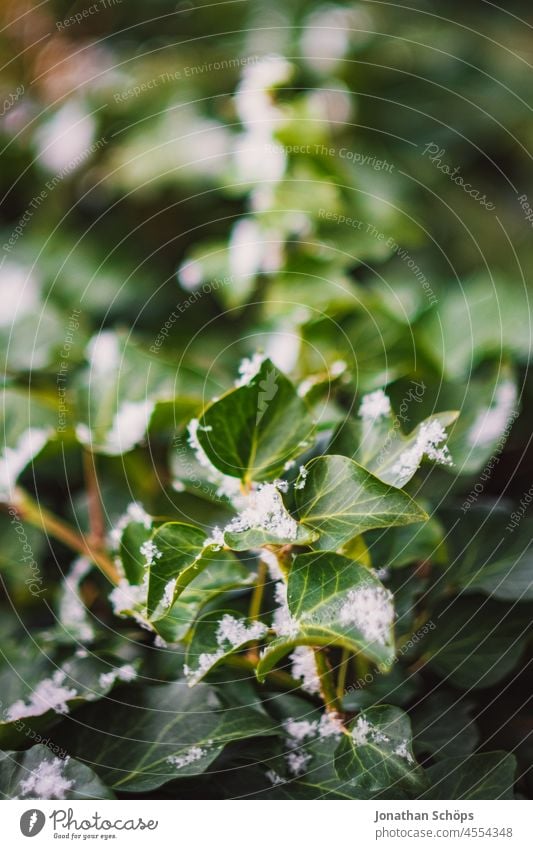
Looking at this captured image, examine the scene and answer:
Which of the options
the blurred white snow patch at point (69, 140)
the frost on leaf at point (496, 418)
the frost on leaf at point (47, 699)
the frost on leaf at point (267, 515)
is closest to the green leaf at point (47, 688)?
the frost on leaf at point (47, 699)

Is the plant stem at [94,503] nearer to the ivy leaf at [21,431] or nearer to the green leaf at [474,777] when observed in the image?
the ivy leaf at [21,431]

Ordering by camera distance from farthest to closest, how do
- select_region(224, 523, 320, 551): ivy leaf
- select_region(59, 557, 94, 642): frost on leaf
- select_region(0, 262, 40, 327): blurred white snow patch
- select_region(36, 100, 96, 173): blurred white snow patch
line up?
select_region(36, 100, 96, 173): blurred white snow patch → select_region(0, 262, 40, 327): blurred white snow patch → select_region(59, 557, 94, 642): frost on leaf → select_region(224, 523, 320, 551): ivy leaf

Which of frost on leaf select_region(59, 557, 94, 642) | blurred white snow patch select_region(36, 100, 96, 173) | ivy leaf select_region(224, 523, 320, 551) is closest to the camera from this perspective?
ivy leaf select_region(224, 523, 320, 551)

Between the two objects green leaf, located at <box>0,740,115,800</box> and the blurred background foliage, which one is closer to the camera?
green leaf, located at <box>0,740,115,800</box>

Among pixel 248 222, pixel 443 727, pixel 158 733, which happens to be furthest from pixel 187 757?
pixel 248 222

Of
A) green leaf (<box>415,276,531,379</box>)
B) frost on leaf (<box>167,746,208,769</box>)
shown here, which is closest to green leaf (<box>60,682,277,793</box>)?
frost on leaf (<box>167,746,208,769</box>)

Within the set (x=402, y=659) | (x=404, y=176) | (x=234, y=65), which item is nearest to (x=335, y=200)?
(x=404, y=176)
